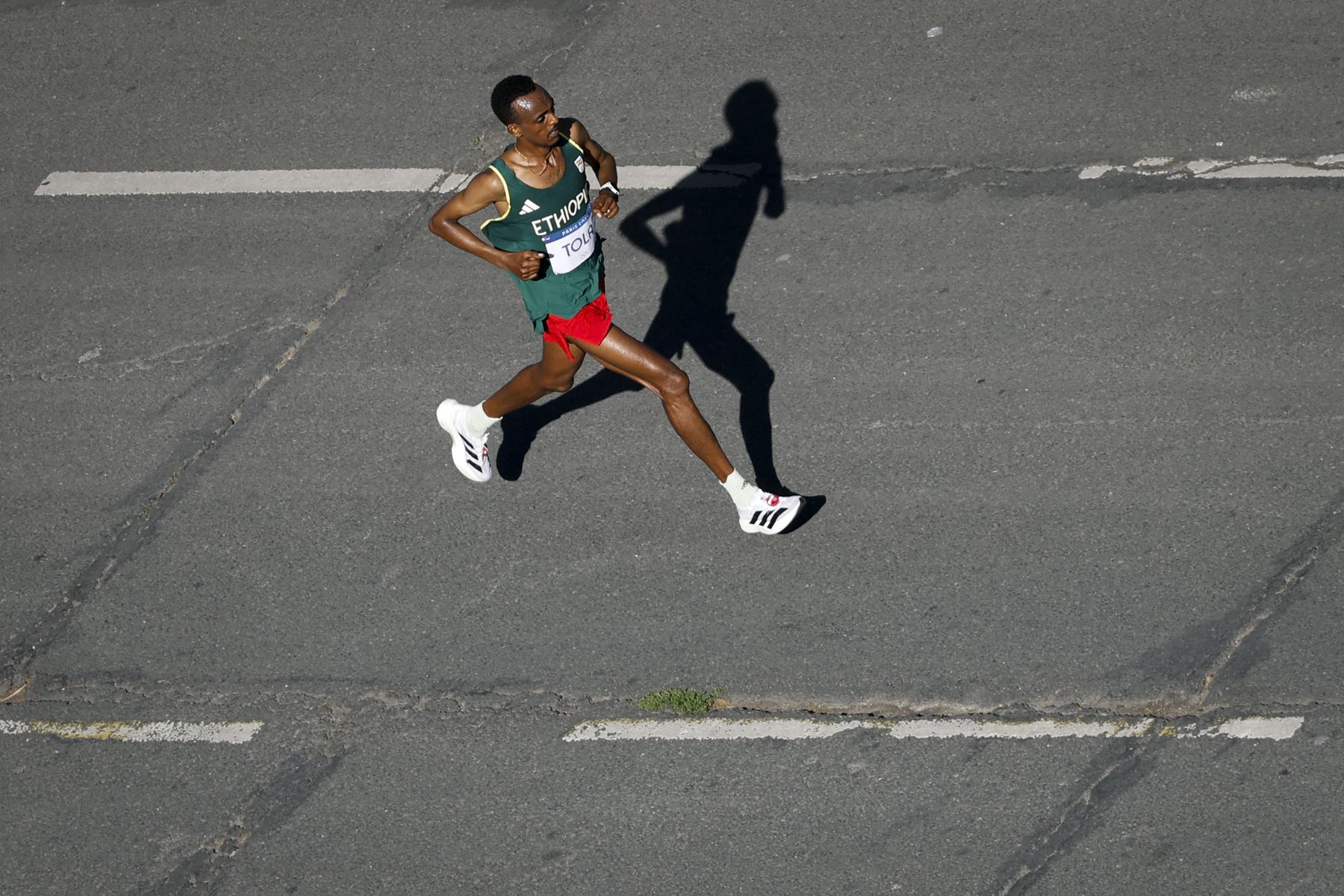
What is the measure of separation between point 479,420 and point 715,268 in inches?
71.6

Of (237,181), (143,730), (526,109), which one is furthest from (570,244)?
(237,181)

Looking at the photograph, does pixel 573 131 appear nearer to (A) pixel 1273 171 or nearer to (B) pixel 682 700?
(B) pixel 682 700

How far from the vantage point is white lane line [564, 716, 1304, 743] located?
5.49m

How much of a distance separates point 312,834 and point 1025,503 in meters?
3.40

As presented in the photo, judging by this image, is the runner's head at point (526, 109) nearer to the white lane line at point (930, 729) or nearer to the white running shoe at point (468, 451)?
the white running shoe at point (468, 451)

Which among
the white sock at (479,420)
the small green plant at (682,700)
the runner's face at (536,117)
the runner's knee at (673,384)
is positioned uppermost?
the runner's face at (536,117)

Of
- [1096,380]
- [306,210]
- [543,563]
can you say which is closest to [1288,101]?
[1096,380]

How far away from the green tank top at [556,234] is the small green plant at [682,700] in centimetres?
168

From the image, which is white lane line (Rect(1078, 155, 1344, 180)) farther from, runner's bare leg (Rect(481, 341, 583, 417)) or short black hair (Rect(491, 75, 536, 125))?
short black hair (Rect(491, 75, 536, 125))

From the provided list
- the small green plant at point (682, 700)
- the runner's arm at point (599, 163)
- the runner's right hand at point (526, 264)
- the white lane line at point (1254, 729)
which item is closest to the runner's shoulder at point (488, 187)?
the runner's right hand at point (526, 264)

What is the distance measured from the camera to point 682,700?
5781 mm

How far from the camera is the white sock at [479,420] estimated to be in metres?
6.64

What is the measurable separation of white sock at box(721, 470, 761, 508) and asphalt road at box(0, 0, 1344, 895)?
25 cm

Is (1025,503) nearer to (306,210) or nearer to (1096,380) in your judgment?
(1096,380)
